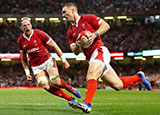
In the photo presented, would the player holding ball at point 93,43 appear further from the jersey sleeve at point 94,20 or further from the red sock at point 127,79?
the red sock at point 127,79

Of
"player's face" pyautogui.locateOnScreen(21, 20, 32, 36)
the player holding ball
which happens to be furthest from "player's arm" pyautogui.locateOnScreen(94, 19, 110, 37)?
"player's face" pyautogui.locateOnScreen(21, 20, 32, 36)

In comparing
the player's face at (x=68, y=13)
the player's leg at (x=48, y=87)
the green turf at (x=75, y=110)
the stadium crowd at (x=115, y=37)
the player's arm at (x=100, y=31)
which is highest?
the player's face at (x=68, y=13)

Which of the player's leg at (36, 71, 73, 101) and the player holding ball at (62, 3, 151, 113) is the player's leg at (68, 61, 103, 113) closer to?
the player holding ball at (62, 3, 151, 113)

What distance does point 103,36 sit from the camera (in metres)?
46.1

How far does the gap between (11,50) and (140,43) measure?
19.1 meters

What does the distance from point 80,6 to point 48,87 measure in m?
40.8

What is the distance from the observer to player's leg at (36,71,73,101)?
7.94 metres

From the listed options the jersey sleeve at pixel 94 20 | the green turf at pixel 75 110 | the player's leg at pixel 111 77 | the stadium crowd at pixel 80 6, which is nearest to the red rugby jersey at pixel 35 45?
A: the green turf at pixel 75 110

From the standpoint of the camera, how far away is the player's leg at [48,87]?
26.1 ft

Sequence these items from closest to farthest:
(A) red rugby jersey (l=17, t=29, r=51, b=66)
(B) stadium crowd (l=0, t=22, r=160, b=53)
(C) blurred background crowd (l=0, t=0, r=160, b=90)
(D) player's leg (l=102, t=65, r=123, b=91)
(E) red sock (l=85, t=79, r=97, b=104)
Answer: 1. (E) red sock (l=85, t=79, r=97, b=104)
2. (D) player's leg (l=102, t=65, r=123, b=91)
3. (A) red rugby jersey (l=17, t=29, r=51, b=66)
4. (B) stadium crowd (l=0, t=22, r=160, b=53)
5. (C) blurred background crowd (l=0, t=0, r=160, b=90)

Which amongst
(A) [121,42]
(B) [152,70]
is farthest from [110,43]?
(B) [152,70]

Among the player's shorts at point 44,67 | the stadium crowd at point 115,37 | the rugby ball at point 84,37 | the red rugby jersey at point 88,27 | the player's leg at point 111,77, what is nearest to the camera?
the rugby ball at point 84,37

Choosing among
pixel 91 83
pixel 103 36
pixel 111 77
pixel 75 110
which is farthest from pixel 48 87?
pixel 103 36

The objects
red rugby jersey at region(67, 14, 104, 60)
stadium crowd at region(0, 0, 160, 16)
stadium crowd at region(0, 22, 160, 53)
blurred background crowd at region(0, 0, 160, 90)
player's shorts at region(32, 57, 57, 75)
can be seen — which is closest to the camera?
red rugby jersey at region(67, 14, 104, 60)
